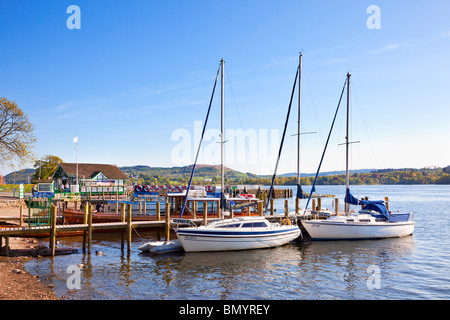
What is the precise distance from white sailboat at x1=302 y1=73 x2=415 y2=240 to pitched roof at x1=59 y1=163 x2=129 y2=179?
148 feet

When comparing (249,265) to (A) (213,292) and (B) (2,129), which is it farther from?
(B) (2,129)

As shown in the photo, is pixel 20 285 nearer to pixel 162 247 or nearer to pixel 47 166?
pixel 162 247

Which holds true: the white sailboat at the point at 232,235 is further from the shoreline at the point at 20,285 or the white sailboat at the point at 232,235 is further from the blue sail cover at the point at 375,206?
the shoreline at the point at 20,285

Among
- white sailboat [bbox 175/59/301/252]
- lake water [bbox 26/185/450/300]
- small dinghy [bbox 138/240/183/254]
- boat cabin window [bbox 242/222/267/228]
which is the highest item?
boat cabin window [bbox 242/222/267/228]

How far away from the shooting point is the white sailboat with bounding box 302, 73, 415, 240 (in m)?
30.4

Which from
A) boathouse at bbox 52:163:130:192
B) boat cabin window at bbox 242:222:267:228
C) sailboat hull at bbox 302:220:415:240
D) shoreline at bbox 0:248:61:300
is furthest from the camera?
boathouse at bbox 52:163:130:192

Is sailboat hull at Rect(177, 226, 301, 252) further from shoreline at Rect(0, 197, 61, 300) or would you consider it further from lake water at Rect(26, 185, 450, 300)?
shoreline at Rect(0, 197, 61, 300)

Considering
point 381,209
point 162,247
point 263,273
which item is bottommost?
point 263,273

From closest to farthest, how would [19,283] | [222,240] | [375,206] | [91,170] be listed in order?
1. [19,283]
2. [222,240]
3. [375,206]
4. [91,170]

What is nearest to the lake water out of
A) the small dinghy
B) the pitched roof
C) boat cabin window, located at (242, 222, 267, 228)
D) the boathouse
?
the small dinghy

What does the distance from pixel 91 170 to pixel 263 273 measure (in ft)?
172

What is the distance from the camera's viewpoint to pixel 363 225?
3077 cm

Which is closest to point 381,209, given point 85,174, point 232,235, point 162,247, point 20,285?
point 232,235
